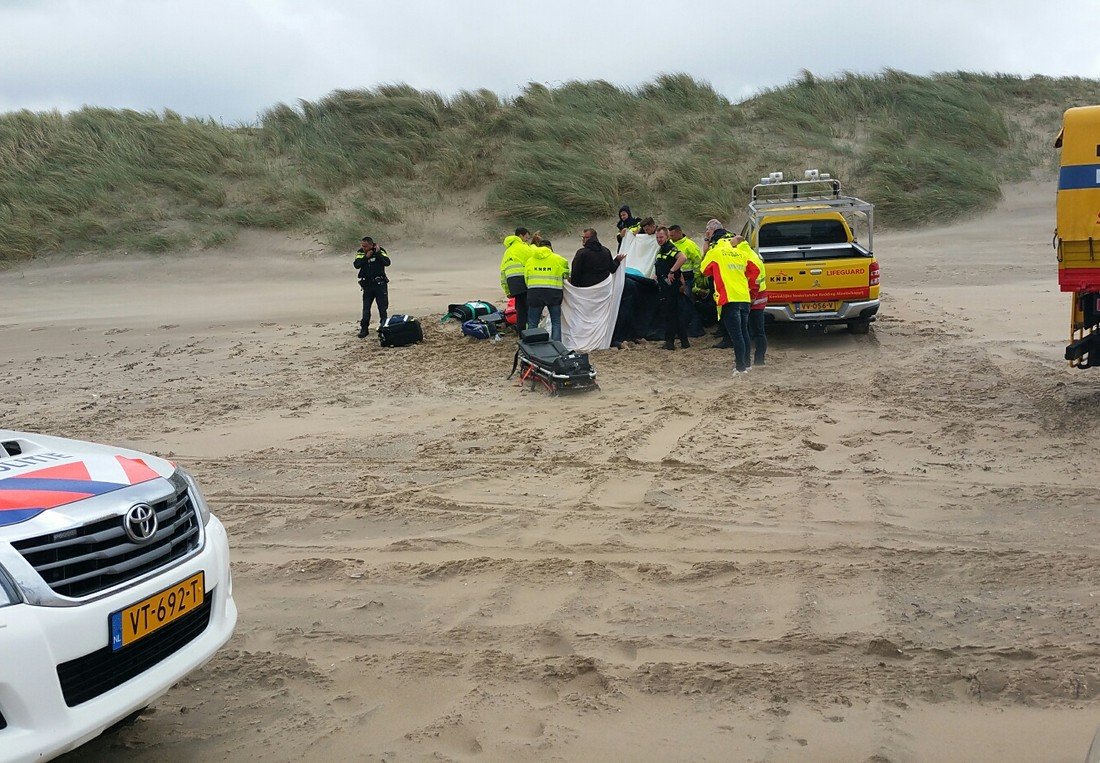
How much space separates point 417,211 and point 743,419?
67.8ft

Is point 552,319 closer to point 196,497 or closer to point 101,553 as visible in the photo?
point 196,497

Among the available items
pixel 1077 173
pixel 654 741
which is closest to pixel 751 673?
pixel 654 741

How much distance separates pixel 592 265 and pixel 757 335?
2598 millimetres

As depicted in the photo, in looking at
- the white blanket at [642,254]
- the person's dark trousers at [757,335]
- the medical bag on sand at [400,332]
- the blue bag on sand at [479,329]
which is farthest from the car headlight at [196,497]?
the white blanket at [642,254]

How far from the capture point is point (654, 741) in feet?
13.2

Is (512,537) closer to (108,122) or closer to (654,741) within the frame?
(654,741)

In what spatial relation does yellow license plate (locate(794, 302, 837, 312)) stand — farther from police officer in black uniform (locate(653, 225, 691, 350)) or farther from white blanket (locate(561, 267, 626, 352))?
white blanket (locate(561, 267, 626, 352))

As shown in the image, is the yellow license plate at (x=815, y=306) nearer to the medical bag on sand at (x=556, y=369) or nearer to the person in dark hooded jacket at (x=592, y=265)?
the person in dark hooded jacket at (x=592, y=265)

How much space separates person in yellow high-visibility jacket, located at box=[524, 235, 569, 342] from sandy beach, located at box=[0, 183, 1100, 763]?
0.84 metres

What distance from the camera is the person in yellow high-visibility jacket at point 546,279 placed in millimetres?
13289

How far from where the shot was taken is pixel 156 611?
3709 mm

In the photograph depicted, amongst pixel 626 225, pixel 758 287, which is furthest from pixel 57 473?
pixel 626 225

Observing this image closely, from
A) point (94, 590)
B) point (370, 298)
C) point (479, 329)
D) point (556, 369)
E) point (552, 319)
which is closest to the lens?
point (94, 590)

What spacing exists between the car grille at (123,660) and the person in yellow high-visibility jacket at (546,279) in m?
9.48
